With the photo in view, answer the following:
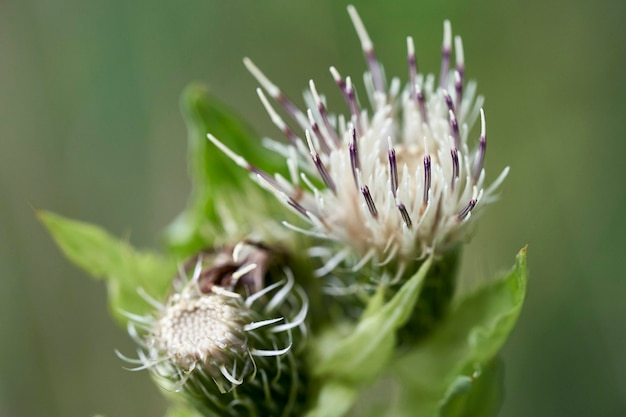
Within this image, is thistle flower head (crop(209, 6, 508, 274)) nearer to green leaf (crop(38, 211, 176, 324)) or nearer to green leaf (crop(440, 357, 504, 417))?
green leaf (crop(440, 357, 504, 417))

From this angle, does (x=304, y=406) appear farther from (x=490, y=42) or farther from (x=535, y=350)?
(x=490, y=42)

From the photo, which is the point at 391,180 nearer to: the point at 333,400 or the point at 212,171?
the point at 333,400

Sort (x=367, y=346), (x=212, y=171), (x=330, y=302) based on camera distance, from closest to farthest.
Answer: (x=367, y=346)
(x=330, y=302)
(x=212, y=171)

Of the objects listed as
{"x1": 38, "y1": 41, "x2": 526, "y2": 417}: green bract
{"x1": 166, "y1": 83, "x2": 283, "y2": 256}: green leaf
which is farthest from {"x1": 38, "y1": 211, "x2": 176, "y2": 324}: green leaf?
{"x1": 166, "y1": 83, "x2": 283, "y2": 256}: green leaf

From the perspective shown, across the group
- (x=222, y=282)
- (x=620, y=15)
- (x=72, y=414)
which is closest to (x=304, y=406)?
(x=222, y=282)

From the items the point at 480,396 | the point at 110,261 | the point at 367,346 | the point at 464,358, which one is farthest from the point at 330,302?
the point at 110,261
